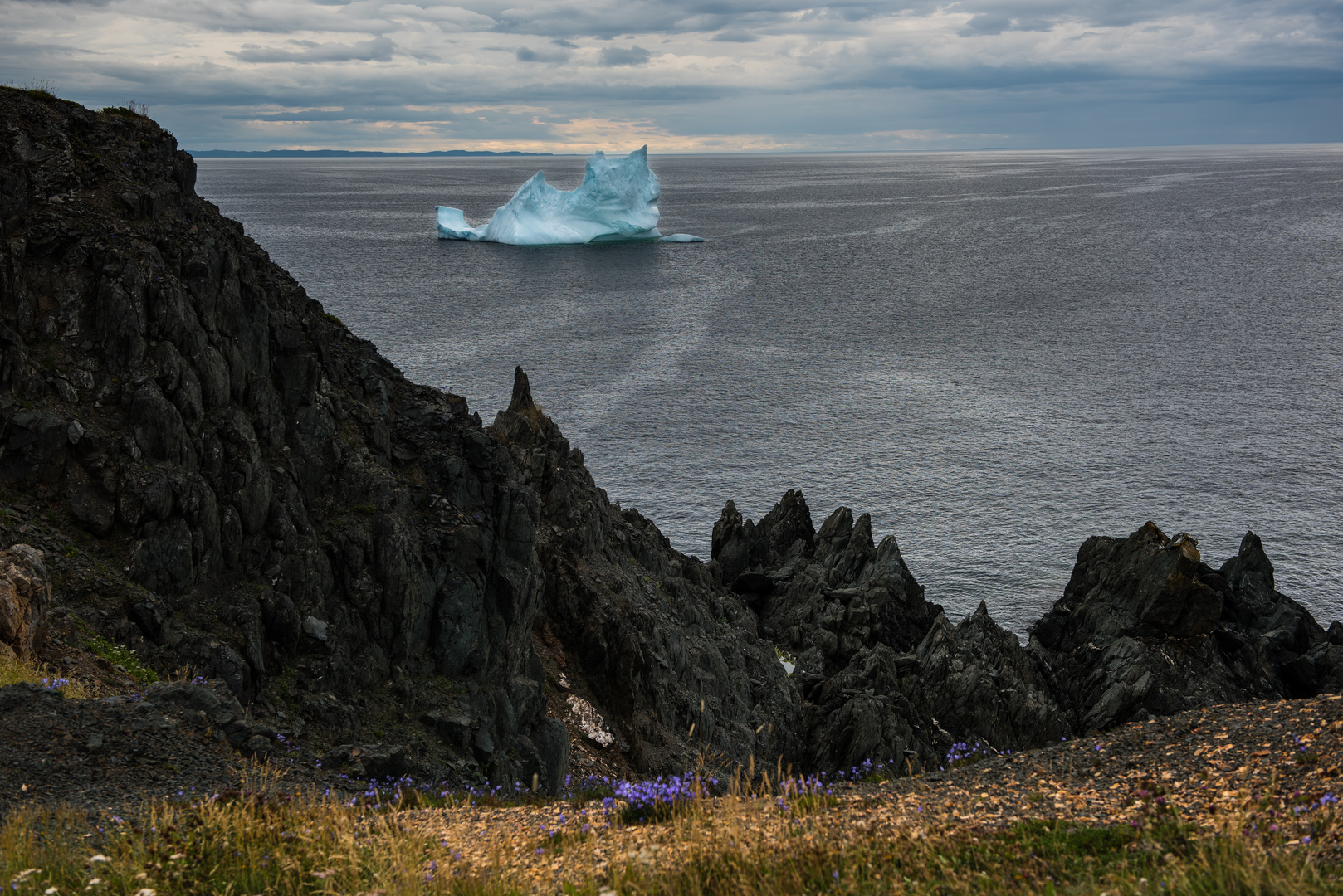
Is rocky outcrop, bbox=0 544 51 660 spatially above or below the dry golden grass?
above

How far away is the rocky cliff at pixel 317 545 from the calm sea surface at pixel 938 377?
13599 millimetres

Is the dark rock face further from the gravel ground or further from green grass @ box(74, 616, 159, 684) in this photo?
the gravel ground

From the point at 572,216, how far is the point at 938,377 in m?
85.8

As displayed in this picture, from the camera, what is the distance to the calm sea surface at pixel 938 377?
45.8 m

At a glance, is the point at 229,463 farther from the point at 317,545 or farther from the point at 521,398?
the point at 521,398

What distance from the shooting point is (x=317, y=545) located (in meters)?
18.2

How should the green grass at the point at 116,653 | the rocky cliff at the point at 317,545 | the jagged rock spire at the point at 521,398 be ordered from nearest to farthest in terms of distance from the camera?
the green grass at the point at 116,653 < the rocky cliff at the point at 317,545 < the jagged rock spire at the point at 521,398

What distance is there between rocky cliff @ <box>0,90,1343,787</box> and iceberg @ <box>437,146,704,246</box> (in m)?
112

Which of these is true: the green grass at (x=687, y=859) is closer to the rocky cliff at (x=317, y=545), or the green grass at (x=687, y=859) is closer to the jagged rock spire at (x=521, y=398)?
the rocky cliff at (x=317, y=545)

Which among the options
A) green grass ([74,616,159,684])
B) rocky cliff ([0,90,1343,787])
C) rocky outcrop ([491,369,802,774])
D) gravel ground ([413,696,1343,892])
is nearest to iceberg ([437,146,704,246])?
rocky outcrop ([491,369,802,774])

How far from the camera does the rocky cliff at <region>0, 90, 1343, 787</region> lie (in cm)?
1587

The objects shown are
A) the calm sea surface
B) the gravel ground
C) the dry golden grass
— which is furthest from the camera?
the calm sea surface

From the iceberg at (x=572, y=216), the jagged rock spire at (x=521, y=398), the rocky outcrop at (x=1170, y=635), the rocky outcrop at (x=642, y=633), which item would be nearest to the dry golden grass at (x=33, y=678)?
the rocky outcrop at (x=642, y=633)

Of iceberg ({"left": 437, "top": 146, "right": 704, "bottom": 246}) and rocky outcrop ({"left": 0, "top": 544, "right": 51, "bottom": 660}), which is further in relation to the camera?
iceberg ({"left": 437, "top": 146, "right": 704, "bottom": 246})
